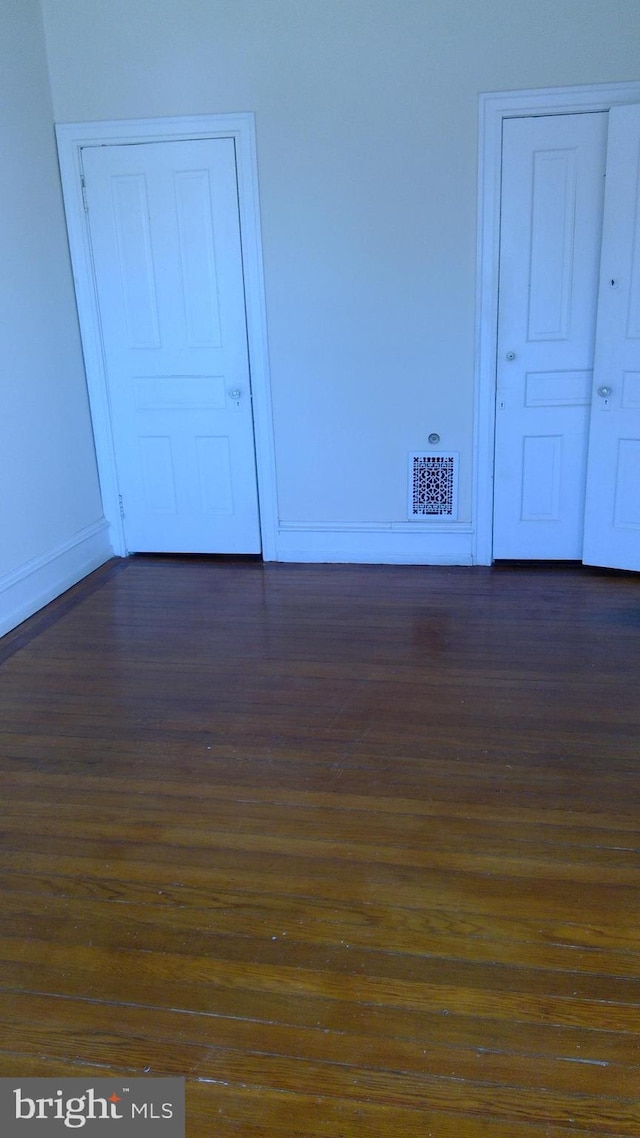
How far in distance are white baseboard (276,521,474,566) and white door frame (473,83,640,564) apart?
113mm

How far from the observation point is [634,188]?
393 centimetres

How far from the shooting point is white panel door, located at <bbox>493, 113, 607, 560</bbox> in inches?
159

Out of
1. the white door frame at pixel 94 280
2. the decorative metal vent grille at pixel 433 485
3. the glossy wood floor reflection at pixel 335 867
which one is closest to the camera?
the glossy wood floor reflection at pixel 335 867

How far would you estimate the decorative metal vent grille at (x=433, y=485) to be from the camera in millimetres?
4535

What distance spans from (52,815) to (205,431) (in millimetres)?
2576

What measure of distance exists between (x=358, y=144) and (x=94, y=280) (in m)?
1.55

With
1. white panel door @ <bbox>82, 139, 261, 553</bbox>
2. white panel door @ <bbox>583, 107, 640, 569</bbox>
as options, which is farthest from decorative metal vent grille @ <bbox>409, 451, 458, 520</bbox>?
white panel door @ <bbox>82, 139, 261, 553</bbox>

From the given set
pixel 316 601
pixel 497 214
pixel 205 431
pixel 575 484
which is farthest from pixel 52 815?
pixel 497 214

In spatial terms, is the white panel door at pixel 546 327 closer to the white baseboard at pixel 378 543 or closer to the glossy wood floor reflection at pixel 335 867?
the white baseboard at pixel 378 543

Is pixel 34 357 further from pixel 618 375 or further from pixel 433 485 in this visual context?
pixel 618 375

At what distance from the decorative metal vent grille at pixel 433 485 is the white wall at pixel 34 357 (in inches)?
71.3


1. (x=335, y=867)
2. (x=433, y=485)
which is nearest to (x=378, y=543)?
(x=433, y=485)

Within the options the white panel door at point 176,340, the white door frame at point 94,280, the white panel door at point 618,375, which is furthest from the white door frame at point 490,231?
the white panel door at point 176,340

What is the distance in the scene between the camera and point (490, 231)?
4191 mm
